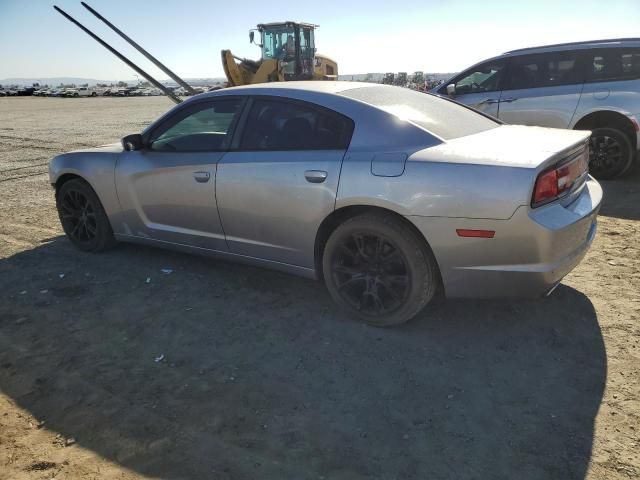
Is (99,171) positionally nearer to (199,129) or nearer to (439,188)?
(199,129)

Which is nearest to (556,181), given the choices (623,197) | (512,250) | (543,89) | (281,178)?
(512,250)

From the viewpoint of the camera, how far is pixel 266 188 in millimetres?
3570

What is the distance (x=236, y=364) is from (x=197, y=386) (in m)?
0.28

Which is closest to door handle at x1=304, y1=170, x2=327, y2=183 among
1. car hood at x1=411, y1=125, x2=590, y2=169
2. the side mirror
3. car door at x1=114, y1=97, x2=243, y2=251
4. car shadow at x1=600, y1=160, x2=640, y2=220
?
car hood at x1=411, y1=125, x2=590, y2=169

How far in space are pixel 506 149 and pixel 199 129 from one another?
2417 millimetres

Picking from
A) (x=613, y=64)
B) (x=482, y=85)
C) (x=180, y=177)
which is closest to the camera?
(x=180, y=177)

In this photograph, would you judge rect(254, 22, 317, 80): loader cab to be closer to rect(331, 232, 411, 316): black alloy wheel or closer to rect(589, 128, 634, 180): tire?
rect(589, 128, 634, 180): tire

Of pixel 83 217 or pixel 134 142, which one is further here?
pixel 83 217

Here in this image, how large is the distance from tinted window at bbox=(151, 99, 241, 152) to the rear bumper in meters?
1.76

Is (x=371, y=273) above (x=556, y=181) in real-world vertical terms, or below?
below

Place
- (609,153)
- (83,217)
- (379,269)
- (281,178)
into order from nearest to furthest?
(379,269) < (281,178) < (83,217) < (609,153)

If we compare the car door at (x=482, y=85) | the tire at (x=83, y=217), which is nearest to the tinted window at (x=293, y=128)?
the tire at (x=83, y=217)

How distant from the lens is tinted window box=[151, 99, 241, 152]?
12.9 feet

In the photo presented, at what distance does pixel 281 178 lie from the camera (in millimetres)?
3494
